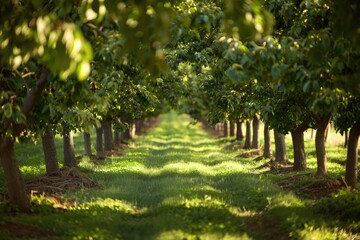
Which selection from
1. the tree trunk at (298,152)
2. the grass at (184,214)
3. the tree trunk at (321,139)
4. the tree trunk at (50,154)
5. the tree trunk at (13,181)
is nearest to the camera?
the grass at (184,214)

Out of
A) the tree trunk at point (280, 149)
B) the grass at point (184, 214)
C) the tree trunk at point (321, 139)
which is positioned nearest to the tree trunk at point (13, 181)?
the grass at point (184, 214)

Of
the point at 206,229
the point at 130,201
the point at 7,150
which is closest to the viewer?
the point at 206,229

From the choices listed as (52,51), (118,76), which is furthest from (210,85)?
(52,51)

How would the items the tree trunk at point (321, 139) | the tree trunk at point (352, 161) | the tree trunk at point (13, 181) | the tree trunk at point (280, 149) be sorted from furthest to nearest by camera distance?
the tree trunk at point (280, 149) < the tree trunk at point (321, 139) < the tree trunk at point (352, 161) < the tree trunk at point (13, 181)

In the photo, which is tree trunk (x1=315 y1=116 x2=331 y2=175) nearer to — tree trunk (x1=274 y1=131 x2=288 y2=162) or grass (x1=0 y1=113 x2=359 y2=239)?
grass (x1=0 y1=113 x2=359 y2=239)

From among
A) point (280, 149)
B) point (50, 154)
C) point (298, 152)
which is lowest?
point (280, 149)

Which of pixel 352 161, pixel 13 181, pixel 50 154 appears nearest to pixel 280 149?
pixel 352 161

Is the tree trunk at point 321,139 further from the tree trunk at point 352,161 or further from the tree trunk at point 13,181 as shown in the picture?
the tree trunk at point 13,181

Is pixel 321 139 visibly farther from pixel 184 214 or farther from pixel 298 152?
pixel 184 214

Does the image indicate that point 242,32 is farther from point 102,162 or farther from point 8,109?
point 102,162

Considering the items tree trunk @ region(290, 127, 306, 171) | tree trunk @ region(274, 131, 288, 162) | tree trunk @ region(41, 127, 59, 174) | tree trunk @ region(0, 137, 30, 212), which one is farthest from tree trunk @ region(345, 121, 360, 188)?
tree trunk @ region(41, 127, 59, 174)

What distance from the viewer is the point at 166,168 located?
938 inches

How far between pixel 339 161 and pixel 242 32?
2205cm

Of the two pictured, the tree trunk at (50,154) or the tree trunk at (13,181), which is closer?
the tree trunk at (13,181)
